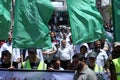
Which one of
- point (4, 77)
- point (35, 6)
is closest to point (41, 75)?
point (4, 77)

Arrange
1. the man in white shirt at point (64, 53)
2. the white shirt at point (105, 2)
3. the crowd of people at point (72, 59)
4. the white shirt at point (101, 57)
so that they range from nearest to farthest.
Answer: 1. the crowd of people at point (72, 59)
2. the white shirt at point (101, 57)
3. the man in white shirt at point (64, 53)
4. the white shirt at point (105, 2)

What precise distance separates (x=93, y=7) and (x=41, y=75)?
1.85 meters

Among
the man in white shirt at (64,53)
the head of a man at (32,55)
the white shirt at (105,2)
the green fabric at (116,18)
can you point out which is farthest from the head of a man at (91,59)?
the white shirt at (105,2)

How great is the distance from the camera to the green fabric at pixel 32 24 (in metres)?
10.1

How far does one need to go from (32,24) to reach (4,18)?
0.64 meters

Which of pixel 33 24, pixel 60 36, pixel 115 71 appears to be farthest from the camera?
→ pixel 60 36

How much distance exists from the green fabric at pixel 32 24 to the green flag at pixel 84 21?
1.69 feet

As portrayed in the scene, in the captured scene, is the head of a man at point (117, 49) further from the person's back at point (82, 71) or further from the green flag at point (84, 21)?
the green flag at point (84, 21)

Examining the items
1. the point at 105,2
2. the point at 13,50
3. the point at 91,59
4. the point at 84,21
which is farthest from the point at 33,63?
the point at 105,2

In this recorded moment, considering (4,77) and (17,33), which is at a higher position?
(17,33)

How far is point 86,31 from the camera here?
33.7 feet

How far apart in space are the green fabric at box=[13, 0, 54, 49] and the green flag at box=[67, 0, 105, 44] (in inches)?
20.3

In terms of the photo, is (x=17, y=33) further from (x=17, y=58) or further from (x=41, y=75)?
(x=17, y=58)

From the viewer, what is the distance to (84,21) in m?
10.3
